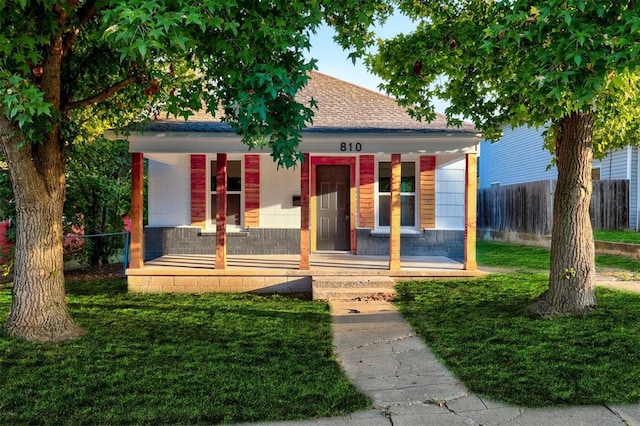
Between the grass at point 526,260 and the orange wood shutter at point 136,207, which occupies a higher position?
the orange wood shutter at point 136,207

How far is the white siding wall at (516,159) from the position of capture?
68.3ft

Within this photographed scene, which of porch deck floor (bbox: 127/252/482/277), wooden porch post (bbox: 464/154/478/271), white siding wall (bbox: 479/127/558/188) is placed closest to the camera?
porch deck floor (bbox: 127/252/482/277)

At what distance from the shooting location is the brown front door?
11203 millimetres

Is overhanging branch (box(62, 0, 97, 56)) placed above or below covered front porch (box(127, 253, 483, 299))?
above

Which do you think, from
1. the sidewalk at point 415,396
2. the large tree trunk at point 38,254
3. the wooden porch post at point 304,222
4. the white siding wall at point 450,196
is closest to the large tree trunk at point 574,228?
the sidewalk at point 415,396

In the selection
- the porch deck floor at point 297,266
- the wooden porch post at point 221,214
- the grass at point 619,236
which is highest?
the wooden porch post at point 221,214

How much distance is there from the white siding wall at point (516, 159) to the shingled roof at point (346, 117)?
10486 millimetres

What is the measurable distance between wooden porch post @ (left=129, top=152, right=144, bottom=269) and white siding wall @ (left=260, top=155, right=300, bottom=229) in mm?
3040

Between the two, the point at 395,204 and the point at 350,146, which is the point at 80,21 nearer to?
the point at 350,146

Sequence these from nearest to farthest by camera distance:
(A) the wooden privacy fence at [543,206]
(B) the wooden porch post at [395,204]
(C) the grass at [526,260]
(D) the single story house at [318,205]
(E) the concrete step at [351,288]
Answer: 1. (E) the concrete step at [351,288]
2. (B) the wooden porch post at [395,204]
3. (C) the grass at [526,260]
4. (D) the single story house at [318,205]
5. (A) the wooden privacy fence at [543,206]

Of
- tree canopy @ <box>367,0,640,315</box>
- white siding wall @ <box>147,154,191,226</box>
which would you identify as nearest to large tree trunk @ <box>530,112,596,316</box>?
tree canopy @ <box>367,0,640,315</box>

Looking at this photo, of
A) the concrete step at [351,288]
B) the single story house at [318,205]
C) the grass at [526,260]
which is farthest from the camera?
the single story house at [318,205]

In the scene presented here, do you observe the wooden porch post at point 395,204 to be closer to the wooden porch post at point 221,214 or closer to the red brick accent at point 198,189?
the wooden porch post at point 221,214

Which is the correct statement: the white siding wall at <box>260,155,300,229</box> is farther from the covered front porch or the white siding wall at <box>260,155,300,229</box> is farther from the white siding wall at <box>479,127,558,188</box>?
the white siding wall at <box>479,127,558,188</box>
